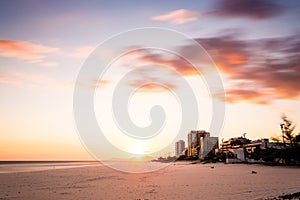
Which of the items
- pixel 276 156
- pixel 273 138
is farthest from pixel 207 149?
pixel 276 156

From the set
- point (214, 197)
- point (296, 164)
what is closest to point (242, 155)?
point (296, 164)

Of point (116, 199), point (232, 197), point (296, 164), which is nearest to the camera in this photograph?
point (232, 197)

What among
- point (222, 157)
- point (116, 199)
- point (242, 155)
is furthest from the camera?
point (222, 157)

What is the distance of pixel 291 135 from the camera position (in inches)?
2616

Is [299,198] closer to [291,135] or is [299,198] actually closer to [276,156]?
[276,156]

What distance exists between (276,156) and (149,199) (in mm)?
52183

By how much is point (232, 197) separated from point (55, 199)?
10427 mm

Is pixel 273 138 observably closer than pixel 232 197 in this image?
No

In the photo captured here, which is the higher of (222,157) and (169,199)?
(222,157)

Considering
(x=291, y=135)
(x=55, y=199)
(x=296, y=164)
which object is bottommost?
(x=55, y=199)

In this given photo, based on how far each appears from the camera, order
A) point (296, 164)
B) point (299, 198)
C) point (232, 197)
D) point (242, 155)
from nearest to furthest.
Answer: point (299, 198) < point (232, 197) < point (296, 164) < point (242, 155)

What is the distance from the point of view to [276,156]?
61.2 metres

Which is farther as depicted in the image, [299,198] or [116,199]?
[116,199]

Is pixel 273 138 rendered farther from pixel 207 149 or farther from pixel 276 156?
pixel 207 149
